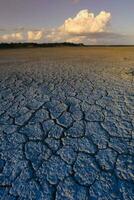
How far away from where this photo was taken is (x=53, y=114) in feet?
10.5

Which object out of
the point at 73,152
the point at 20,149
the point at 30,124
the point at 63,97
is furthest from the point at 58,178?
the point at 63,97

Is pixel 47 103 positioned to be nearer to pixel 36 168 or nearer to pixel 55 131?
pixel 55 131

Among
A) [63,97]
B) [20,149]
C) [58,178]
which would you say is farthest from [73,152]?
[63,97]

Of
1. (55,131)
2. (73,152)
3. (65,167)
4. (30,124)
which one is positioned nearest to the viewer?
(65,167)

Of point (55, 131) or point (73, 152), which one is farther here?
point (55, 131)

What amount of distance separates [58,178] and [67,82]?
10.8ft

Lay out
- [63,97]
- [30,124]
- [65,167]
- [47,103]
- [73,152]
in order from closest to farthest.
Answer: [65,167] < [73,152] < [30,124] < [47,103] < [63,97]

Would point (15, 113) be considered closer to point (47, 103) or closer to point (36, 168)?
point (47, 103)

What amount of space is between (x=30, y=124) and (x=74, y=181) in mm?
1216

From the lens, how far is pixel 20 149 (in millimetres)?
2402

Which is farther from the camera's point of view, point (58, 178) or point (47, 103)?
point (47, 103)

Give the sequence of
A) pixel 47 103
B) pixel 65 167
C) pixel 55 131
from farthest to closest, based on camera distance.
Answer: pixel 47 103, pixel 55 131, pixel 65 167

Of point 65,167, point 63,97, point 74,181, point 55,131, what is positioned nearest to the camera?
point 74,181

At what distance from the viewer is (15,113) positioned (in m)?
3.28
